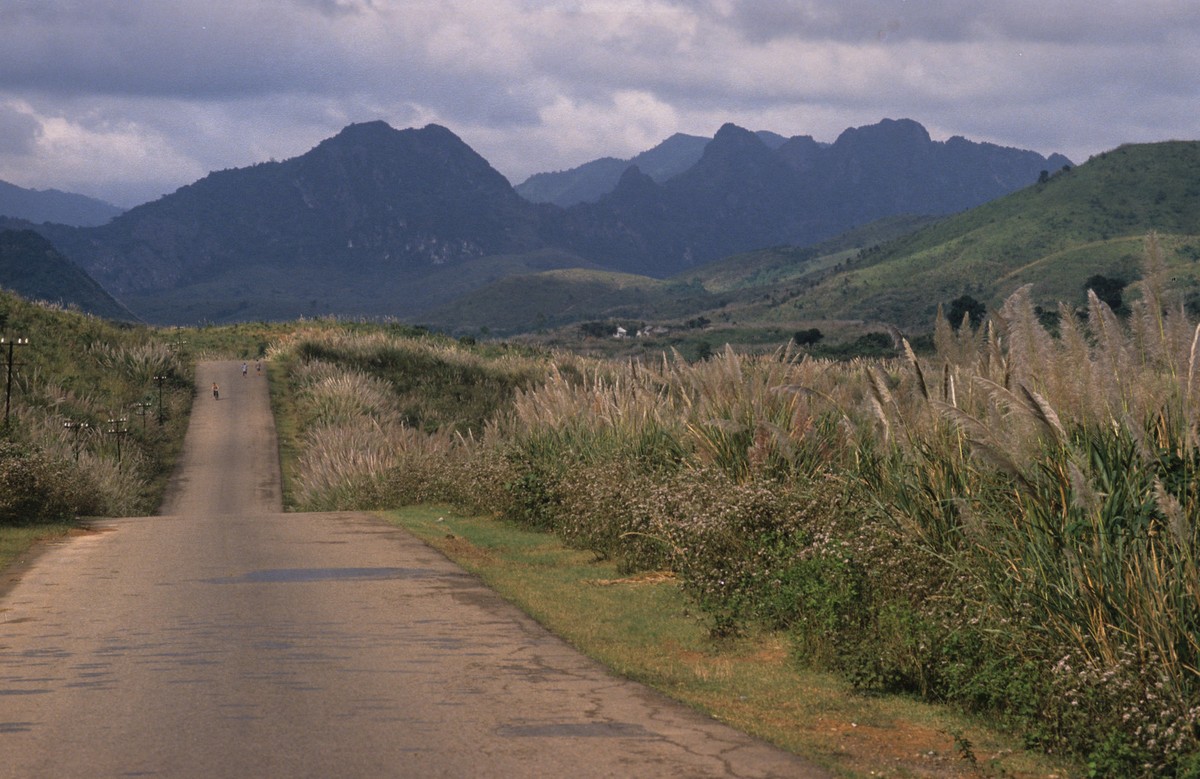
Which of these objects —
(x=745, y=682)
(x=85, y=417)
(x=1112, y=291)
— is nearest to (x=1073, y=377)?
(x=745, y=682)

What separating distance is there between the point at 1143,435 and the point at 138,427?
1446 inches

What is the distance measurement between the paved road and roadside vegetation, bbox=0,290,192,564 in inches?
162

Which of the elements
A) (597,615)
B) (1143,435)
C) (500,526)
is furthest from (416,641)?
(500,526)

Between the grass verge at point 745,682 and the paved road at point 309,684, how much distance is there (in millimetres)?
347

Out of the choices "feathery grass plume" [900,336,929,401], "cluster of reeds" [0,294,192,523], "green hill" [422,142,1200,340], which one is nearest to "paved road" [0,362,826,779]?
"feathery grass plume" [900,336,929,401]

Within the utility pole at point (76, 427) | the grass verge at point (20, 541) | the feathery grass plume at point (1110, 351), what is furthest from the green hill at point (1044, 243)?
the feathery grass plume at point (1110, 351)

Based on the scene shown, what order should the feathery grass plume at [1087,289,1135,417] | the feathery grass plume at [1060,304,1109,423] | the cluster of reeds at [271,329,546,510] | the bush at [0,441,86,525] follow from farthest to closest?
the cluster of reeds at [271,329,546,510]
the bush at [0,441,86,525]
the feathery grass plume at [1060,304,1109,423]
the feathery grass plume at [1087,289,1135,417]

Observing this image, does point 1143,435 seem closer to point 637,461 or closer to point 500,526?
point 637,461

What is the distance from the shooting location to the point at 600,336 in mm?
131500

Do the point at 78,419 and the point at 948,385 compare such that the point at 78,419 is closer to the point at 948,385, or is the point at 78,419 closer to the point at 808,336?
the point at 948,385

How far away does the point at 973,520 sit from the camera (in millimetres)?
8453

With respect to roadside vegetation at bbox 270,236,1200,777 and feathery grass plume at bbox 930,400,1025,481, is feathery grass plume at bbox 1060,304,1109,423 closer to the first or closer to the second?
roadside vegetation at bbox 270,236,1200,777

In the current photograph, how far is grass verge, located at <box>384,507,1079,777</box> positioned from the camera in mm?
7309

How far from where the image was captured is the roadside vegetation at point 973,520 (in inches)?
287
